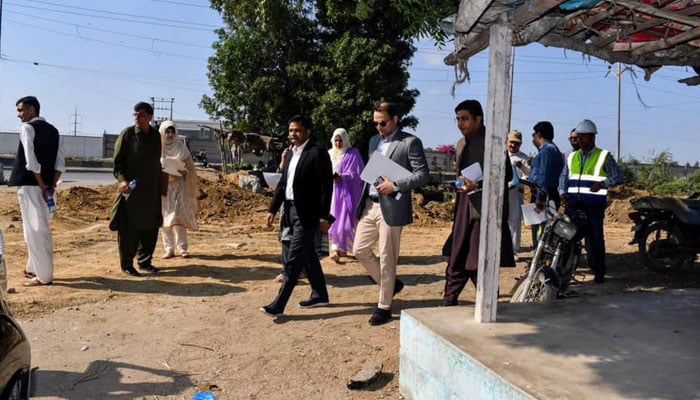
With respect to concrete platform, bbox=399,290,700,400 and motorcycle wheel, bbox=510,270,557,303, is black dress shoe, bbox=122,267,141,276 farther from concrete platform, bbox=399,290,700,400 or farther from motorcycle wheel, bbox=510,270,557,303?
motorcycle wheel, bbox=510,270,557,303

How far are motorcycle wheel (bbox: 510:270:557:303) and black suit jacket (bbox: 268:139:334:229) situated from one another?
1.78m

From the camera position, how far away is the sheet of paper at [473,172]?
4.01m

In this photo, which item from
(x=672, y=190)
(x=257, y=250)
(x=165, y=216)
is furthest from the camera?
(x=672, y=190)

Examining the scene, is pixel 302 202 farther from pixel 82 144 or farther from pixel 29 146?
pixel 82 144

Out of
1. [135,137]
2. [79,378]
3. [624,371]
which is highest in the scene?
[135,137]

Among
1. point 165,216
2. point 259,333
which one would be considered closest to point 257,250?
point 165,216

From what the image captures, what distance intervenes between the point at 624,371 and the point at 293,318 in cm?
292

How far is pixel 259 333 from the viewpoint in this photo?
15.5 feet

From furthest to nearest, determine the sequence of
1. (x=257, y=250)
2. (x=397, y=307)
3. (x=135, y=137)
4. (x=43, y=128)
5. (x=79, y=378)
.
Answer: (x=257, y=250)
(x=135, y=137)
(x=43, y=128)
(x=397, y=307)
(x=79, y=378)

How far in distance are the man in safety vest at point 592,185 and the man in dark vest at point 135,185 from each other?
4.81 m

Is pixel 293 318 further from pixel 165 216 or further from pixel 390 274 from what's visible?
pixel 165 216

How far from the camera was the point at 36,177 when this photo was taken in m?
5.79

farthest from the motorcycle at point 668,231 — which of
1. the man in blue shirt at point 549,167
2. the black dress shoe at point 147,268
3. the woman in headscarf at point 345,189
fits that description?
the black dress shoe at point 147,268

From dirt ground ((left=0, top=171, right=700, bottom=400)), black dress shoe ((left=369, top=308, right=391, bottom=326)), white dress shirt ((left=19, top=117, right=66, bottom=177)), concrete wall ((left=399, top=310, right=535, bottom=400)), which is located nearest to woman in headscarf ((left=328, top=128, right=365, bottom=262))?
dirt ground ((left=0, top=171, right=700, bottom=400))
